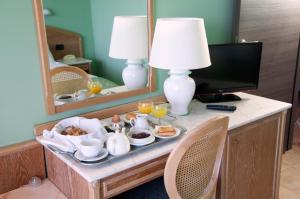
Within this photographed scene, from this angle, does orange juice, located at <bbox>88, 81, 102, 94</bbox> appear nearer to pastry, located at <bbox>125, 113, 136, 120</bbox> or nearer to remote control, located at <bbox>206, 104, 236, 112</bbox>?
pastry, located at <bbox>125, 113, 136, 120</bbox>

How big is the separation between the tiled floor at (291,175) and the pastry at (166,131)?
1362 millimetres

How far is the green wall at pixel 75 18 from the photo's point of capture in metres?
1.57

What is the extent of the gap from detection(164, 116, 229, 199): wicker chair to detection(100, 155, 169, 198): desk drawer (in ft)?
0.48

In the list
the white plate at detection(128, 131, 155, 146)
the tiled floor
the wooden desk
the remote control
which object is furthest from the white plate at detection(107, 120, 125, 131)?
the tiled floor

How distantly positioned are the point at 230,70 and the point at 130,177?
1113 mm

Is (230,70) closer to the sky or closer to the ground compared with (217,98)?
closer to the sky

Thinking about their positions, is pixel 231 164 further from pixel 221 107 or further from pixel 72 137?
pixel 72 137

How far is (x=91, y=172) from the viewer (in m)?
1.26

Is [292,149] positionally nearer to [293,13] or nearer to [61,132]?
[293,13]

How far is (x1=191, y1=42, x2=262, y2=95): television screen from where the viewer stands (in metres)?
2.07

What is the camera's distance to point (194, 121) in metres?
1.79

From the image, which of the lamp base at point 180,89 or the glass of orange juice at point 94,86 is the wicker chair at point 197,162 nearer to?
the lamp base at point 180,89

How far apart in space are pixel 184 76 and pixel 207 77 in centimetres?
32

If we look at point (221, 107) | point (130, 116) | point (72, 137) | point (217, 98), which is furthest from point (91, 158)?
point (217, 98)
